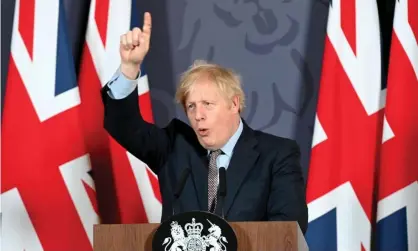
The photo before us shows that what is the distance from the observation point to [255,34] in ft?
13.7

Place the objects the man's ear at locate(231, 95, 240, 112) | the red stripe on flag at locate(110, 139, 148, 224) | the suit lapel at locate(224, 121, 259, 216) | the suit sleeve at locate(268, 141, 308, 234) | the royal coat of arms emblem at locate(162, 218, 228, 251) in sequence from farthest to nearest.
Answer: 1. the red stripe on flag at locate(110, 139, 148, 224)
2. the man's ear at locate(231, 95, 240, 112)
3. the suit lapel at locate(224, 121, 259, 216)
4. the suit sleeve at locate(268, 141, 308, 234)
5. the royal coat of arms emblem at locate(162, 218, 228, 251)

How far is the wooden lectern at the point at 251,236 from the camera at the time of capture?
2209 mm

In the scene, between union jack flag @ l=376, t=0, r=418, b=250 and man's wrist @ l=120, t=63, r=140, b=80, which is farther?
union jack flag @ l=376, t=0, r=418, b=250

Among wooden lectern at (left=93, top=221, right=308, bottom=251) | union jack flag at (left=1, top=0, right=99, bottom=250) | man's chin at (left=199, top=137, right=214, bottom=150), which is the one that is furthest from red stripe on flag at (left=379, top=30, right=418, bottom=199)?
wooden lectern at (left=93, top=221, right=308, bottom=251)

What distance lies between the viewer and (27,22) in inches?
151

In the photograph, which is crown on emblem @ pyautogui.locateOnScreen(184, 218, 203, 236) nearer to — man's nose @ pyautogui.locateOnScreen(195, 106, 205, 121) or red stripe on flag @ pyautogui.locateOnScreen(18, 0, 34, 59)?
man's nose @ pyautogui.locateOnScreen(195, 106, 205, 121)

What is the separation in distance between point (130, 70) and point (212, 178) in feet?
1.43

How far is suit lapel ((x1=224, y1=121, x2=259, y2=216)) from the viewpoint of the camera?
9.02ft

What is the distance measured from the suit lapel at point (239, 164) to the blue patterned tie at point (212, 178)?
0.16ft

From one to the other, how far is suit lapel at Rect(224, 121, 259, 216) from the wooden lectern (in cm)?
49

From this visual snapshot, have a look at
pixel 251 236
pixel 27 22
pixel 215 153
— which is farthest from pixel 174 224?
pixel 27 22

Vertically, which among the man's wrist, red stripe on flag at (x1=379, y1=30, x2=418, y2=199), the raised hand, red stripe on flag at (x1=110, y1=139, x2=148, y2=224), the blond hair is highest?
the raised hand

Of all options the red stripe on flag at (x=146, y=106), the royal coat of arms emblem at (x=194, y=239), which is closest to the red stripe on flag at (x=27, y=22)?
the red stripe on flag at (x=146, y=106)

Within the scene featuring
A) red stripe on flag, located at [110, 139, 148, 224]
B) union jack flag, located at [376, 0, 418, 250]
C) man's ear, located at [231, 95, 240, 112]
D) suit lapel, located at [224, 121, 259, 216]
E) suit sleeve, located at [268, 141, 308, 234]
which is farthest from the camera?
red stripe on flag, located at [110, 139, 148, 224]
